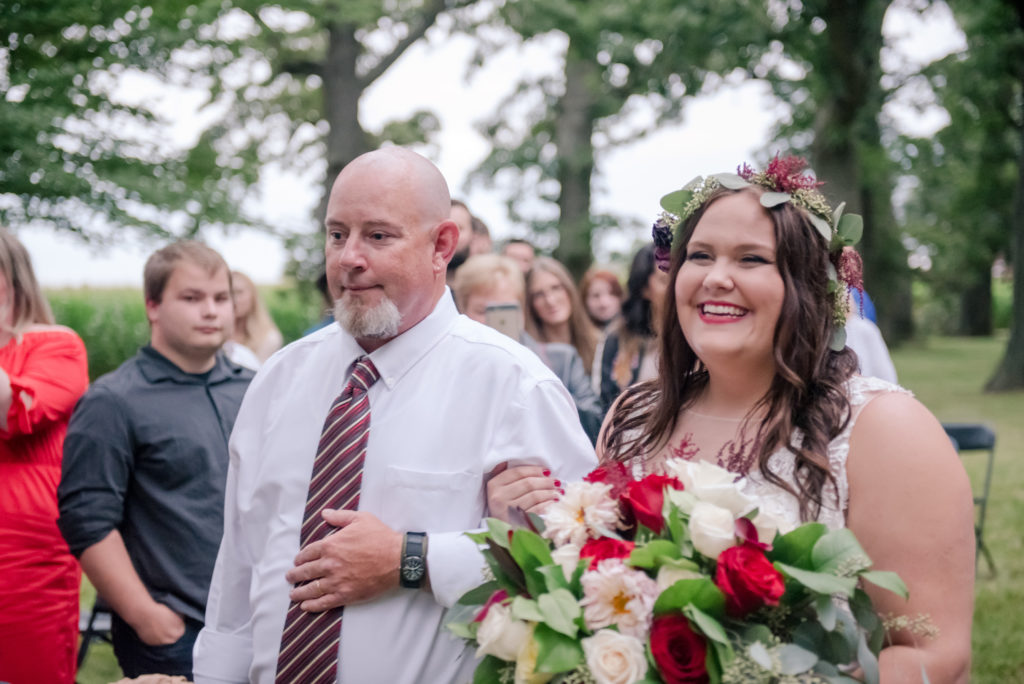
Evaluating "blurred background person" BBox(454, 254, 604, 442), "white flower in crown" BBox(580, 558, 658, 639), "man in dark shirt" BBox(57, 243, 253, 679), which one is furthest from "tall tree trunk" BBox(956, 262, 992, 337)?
"white flower in crown" BBox(580, 558, 658, 639)

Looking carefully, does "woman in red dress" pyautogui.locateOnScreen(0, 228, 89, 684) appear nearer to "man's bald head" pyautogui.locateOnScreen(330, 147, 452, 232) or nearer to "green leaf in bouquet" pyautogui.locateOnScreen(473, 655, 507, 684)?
"man's bald head" pyautogui.locateOnScreen(330, 147, 452, 232)

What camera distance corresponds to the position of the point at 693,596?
187 cm

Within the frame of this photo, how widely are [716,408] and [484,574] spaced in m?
0.79

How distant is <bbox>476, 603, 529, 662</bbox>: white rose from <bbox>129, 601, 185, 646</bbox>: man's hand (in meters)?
1.97

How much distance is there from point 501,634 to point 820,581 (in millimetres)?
592

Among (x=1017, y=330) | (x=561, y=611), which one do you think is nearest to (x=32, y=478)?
(x=561, y=611)

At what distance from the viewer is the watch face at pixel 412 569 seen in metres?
2.51

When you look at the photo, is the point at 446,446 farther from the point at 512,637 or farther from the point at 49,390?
the point at 49,390

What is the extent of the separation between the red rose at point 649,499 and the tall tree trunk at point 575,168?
72.1ft

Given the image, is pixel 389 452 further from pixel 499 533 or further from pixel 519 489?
pixel 499 533

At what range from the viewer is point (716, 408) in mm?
2635

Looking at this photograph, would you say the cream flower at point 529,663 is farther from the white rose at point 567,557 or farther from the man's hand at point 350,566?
the man's hand at point 350,566

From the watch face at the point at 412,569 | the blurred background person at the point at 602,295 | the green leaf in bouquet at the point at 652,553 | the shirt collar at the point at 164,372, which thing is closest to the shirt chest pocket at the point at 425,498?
the watch face at the point at 412,569

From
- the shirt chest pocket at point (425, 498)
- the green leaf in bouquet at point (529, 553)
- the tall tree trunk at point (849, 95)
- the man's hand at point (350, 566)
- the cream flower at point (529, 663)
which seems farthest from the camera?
the tall tree trunk at point (849, 95)
